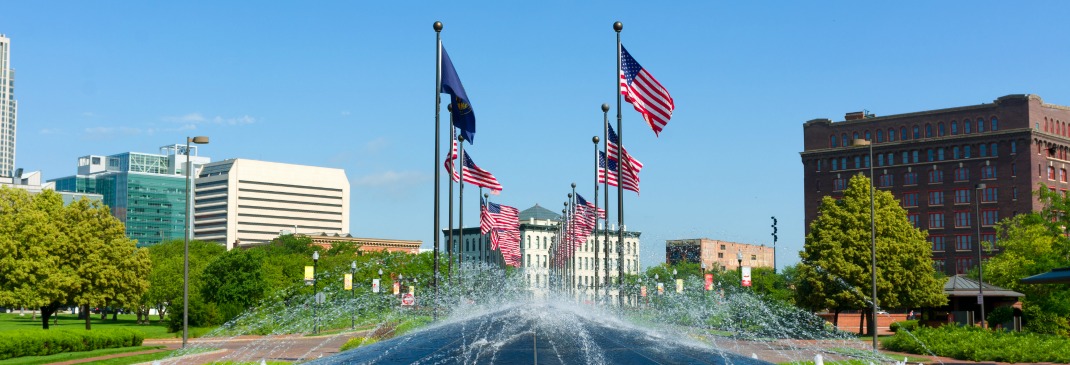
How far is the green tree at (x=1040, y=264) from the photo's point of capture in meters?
47.1

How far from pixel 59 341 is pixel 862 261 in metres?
40.9

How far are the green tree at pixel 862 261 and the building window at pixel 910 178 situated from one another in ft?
210

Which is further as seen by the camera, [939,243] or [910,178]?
[910,178]

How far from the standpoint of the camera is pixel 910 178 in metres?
123

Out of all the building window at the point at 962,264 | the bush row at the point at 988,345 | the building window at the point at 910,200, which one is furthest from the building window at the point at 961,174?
the bush row at the point at 988,345

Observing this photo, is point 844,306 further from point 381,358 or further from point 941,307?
point 381,358

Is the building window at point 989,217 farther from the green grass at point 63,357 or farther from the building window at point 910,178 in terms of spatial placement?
the green grass at point 63,357

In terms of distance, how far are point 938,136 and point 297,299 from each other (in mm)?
74480

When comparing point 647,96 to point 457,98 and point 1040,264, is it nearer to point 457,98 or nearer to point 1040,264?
point 457,98

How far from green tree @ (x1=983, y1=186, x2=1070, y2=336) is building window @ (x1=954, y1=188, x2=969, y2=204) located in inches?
1792

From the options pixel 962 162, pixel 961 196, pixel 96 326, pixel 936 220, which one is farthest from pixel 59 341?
pixel 962 162

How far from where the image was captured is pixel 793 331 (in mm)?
55375

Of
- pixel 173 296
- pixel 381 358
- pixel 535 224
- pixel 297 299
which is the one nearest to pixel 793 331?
pixel 381 358

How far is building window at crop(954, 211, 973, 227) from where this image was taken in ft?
387
